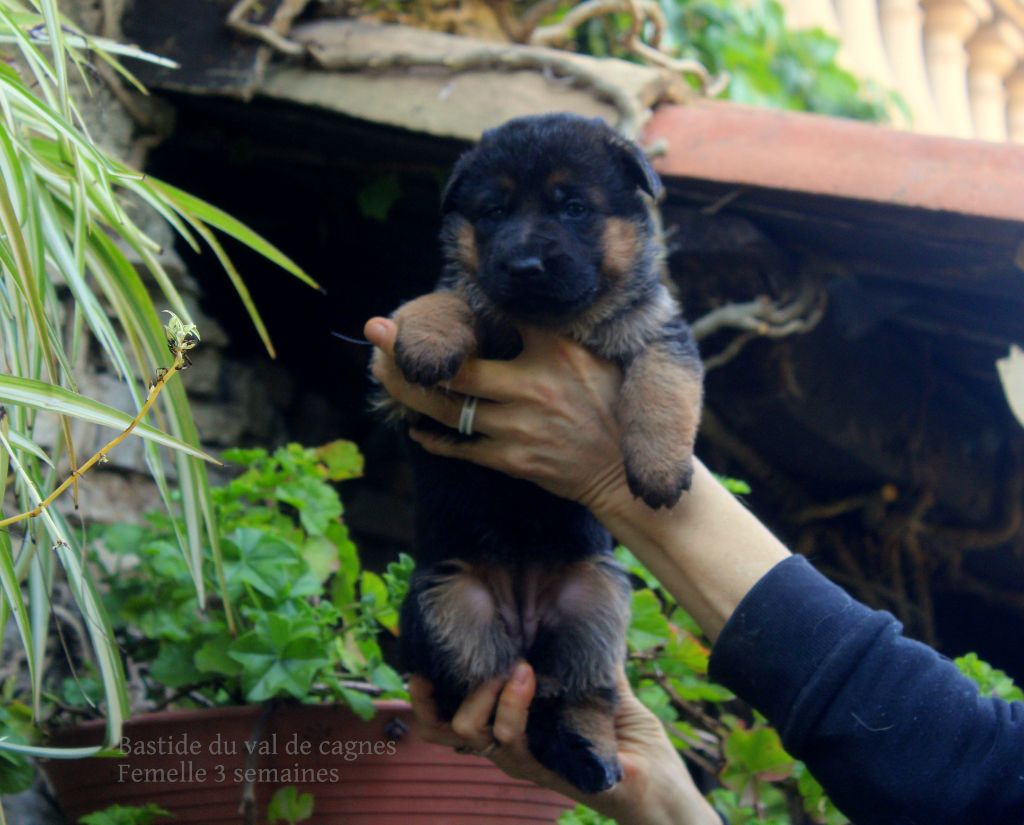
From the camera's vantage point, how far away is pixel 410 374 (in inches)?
105

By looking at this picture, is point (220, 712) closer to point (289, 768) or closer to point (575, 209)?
point (289, 768)

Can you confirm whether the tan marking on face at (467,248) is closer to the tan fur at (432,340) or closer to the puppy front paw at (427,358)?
the tan fur at (432,340)

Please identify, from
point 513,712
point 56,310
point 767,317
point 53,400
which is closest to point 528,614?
point 513,712

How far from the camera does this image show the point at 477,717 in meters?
2.65

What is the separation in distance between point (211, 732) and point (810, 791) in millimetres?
1394

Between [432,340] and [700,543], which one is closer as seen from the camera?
[700,543]

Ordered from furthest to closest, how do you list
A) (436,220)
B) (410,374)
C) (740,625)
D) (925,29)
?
(925,29) → (436,220) → (410,374) → (740,625)

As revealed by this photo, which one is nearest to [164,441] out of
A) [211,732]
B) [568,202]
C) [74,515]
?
[211,732]

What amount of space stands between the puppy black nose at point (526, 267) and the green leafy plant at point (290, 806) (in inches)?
48.1

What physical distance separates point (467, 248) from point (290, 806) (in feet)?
4.42

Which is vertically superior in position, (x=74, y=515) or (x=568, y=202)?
(x=568, y=202)

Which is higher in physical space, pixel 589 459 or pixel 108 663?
pixel 589 459

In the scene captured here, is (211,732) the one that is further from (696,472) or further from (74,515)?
(696,472)

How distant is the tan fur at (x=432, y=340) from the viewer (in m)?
2.66
